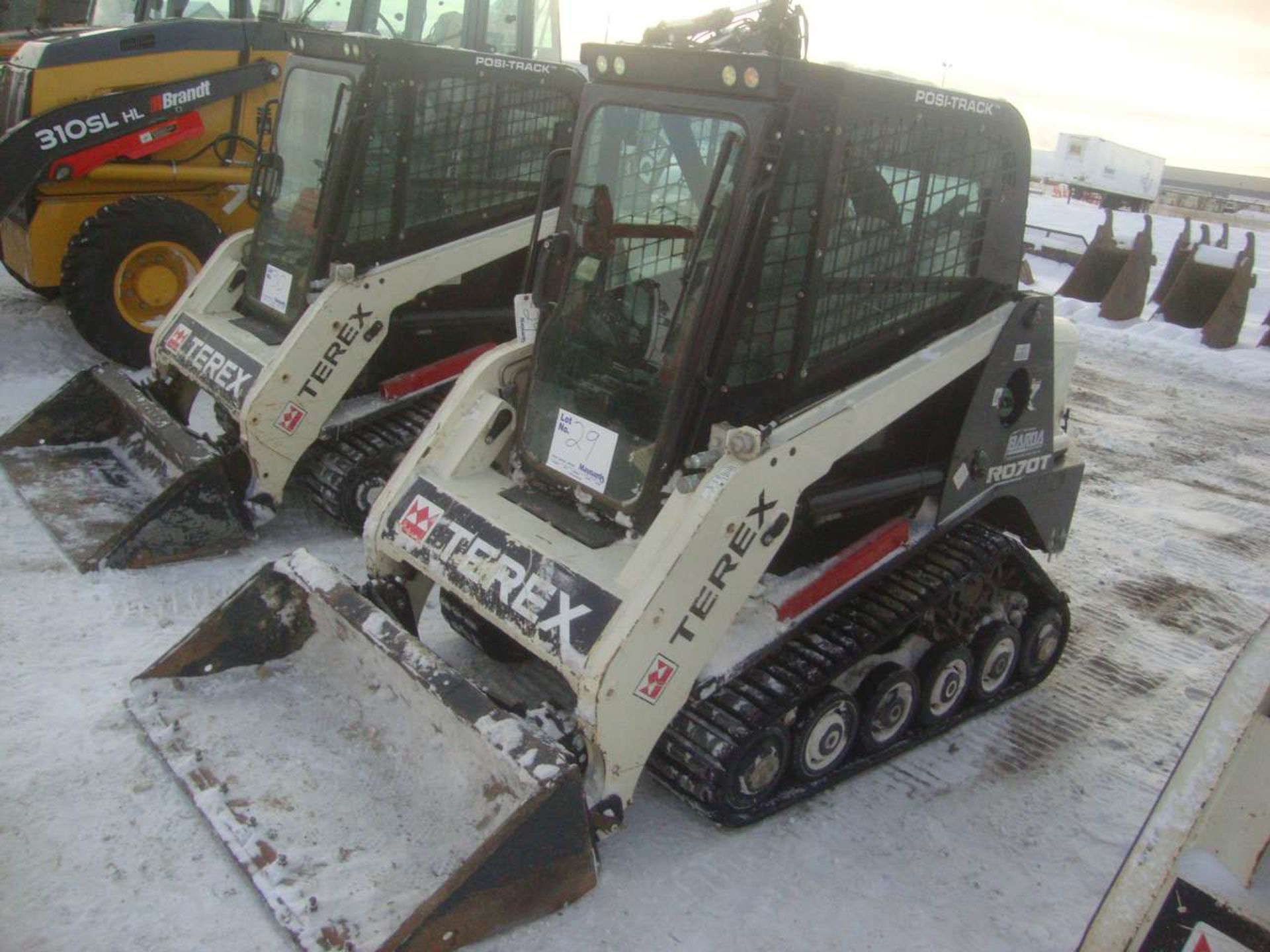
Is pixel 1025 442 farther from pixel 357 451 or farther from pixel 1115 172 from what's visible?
pixel 1115 172

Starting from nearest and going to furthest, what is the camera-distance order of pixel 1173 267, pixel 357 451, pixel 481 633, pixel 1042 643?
pixel 481 633 < pixel 1042 643 < pixel 357 451 < pixel 1173 267

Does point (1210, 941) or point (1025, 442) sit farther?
point (1025, 442)

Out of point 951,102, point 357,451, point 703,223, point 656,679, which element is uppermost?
point 951,102

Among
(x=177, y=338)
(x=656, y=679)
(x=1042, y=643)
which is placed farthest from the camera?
(x=177, y=338)

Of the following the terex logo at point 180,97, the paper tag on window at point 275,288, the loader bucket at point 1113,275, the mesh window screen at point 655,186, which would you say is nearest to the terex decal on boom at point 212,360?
the paper tag on window at point 275,288

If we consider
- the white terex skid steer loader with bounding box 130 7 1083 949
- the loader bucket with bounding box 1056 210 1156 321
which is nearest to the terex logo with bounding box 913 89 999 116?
the white terex skid steer loader with bounding box 130 7 1083 949

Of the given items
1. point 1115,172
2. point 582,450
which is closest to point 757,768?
point 582,450

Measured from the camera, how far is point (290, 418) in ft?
16.0

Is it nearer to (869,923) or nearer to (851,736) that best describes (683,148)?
(851,736)

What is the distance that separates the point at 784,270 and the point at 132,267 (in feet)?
17.2

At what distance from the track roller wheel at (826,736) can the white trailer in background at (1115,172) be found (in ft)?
103

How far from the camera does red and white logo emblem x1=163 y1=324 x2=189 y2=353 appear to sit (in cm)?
541

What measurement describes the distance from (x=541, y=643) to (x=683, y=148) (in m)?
1.49

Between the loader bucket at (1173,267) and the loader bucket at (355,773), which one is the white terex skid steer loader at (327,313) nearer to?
the loader bucket at (355,773)
